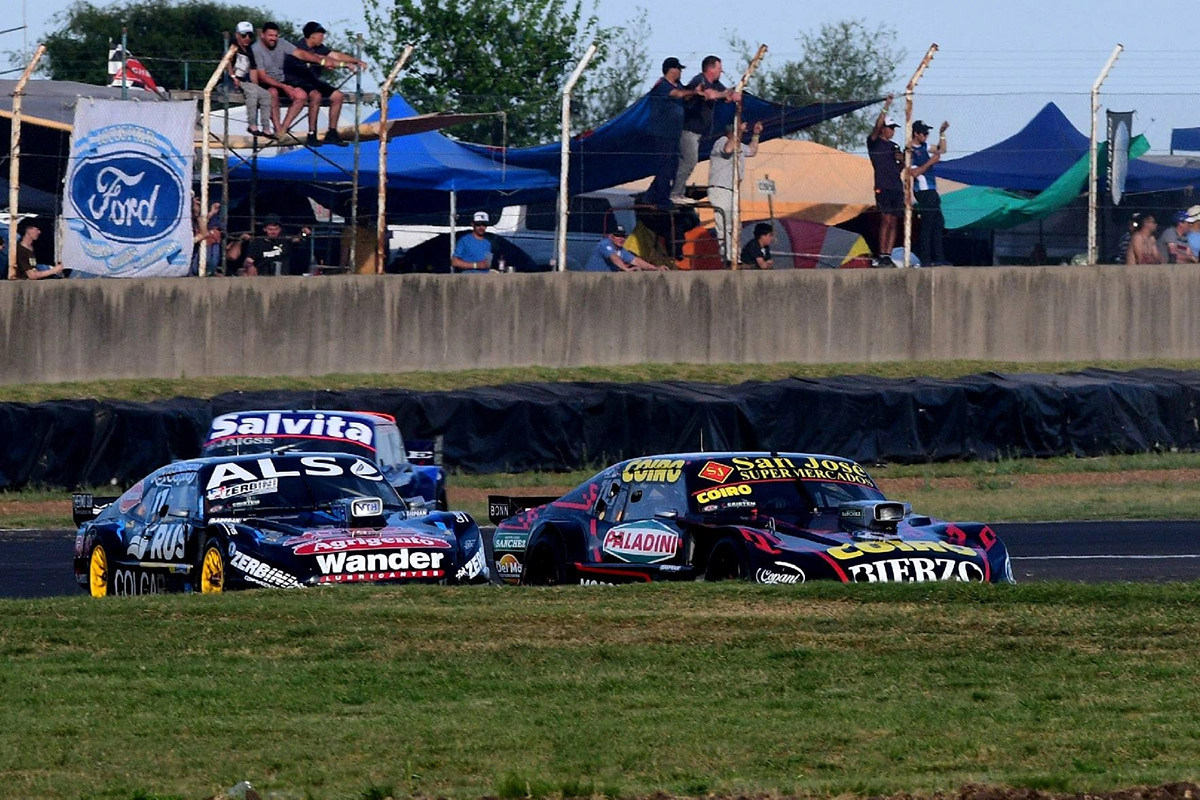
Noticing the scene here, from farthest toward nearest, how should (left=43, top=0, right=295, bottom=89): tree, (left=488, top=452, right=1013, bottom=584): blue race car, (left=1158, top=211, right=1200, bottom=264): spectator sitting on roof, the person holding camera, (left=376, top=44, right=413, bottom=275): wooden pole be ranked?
1. (left=43, top=0, right=295, bottom=89): tree
2. (left=1158, top=211, right=1200, bottom=264): spectator sitting on roof
3. the person holding camera
4. (left=376, top=44, right=413, bottom=275): wooden pole
5. (left=488, top=452, right=1013, bottom=584): blue race car

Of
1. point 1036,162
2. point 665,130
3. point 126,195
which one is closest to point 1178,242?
point 1036,162

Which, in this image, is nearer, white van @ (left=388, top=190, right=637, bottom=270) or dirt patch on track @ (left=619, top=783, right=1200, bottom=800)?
dirt patch on track @ (left=619, top=783, right=1200, bottom=800)

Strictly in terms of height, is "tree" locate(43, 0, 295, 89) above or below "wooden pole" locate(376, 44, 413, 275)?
above

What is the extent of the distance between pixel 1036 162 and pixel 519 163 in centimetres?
670

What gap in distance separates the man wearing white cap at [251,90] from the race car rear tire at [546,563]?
11.3 m

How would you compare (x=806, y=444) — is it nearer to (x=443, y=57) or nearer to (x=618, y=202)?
(x=618, y=202)

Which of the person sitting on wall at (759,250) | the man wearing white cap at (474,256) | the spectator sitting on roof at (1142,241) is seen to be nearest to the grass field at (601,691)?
the man wearing white cap at (474,256)

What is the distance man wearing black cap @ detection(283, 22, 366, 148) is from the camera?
77.0 feet

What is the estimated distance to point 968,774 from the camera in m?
6.60

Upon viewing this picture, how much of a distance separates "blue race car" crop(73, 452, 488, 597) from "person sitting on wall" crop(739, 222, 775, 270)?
1222 centimetres

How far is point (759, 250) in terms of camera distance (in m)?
25.1

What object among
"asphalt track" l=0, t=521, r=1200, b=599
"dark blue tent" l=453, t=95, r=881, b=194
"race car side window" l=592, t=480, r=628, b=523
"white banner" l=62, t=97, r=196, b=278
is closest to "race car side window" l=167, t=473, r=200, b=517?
"asphalt track" l=0, t=521, r=1200, b=599

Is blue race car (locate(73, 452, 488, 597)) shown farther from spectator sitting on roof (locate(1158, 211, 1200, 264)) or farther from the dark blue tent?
spectator sitting on roof (locate(1158, 211, 1200, 264))

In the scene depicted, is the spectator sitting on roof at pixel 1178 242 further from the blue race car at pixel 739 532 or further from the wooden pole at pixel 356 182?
the blue race car at pixel 739 532
